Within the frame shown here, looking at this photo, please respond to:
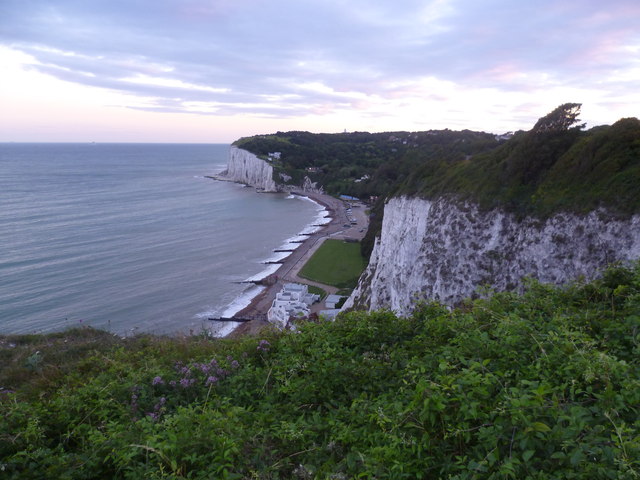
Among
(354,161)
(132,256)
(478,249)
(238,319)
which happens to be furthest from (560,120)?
(354,161)

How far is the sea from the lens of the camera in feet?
114

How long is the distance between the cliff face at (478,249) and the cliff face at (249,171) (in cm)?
10363

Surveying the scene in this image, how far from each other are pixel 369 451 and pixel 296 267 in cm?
4677

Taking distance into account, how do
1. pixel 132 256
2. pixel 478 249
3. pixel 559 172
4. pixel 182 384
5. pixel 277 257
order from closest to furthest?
pixel 182 384, pixel 559 172, pixel 478 249, pixel 132 256, pixel 277 257

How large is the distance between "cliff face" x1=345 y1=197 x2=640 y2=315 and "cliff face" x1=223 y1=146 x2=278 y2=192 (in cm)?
10363

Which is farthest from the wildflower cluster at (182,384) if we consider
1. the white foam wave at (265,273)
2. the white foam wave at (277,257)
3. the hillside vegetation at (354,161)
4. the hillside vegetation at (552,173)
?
the hillside vegetation at (354,161)

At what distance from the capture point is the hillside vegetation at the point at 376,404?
10.2 ft

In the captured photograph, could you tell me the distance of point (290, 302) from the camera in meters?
34.7

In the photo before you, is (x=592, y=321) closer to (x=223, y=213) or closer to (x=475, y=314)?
(x=475, y=314)

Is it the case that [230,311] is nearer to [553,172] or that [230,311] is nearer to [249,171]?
[553,172]

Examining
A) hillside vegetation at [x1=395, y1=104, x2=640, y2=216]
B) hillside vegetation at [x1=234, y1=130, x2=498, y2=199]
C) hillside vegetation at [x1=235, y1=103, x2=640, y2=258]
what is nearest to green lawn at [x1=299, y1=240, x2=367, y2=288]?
hillside vegetation at [x1=235, y1=103, x2=640, y2=258]

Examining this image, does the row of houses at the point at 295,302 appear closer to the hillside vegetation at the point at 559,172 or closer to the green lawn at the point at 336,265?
the green lawn at the point at 336,265

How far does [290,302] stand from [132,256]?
28233mm

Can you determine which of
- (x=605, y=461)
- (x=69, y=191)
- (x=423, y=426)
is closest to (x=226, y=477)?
(x=423, y=426)
